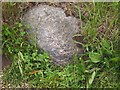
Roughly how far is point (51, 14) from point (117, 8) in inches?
24.3

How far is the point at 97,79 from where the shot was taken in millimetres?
3445

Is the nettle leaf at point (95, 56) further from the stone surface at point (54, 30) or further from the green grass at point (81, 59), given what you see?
the stone surface at point (54, 30)

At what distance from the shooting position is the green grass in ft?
11.3

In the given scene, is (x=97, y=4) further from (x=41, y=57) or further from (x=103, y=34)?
(x=41, y=57)

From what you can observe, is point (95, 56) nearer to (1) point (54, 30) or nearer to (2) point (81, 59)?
(2) point (81, 59)

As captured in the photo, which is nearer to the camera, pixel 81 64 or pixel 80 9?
pixel 81 64

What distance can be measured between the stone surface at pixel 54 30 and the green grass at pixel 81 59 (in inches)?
2.5

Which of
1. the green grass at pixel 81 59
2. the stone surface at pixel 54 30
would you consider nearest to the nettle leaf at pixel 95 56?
the green grass at pixel 81 59

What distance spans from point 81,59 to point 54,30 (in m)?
0.40

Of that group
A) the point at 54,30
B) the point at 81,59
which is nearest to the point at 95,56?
the point at 81,59

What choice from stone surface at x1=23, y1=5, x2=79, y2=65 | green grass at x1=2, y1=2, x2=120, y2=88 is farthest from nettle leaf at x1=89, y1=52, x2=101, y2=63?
stone surface at x1=23, y1=5, x2=79, y2=65

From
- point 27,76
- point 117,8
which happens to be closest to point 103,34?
point 117,8

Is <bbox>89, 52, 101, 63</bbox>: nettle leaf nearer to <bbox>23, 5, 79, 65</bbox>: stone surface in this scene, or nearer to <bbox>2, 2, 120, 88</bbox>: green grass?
<bbox>2, 2, 120, 88</bbox>: green grass

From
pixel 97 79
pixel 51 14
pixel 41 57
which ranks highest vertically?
pixel 51 14
